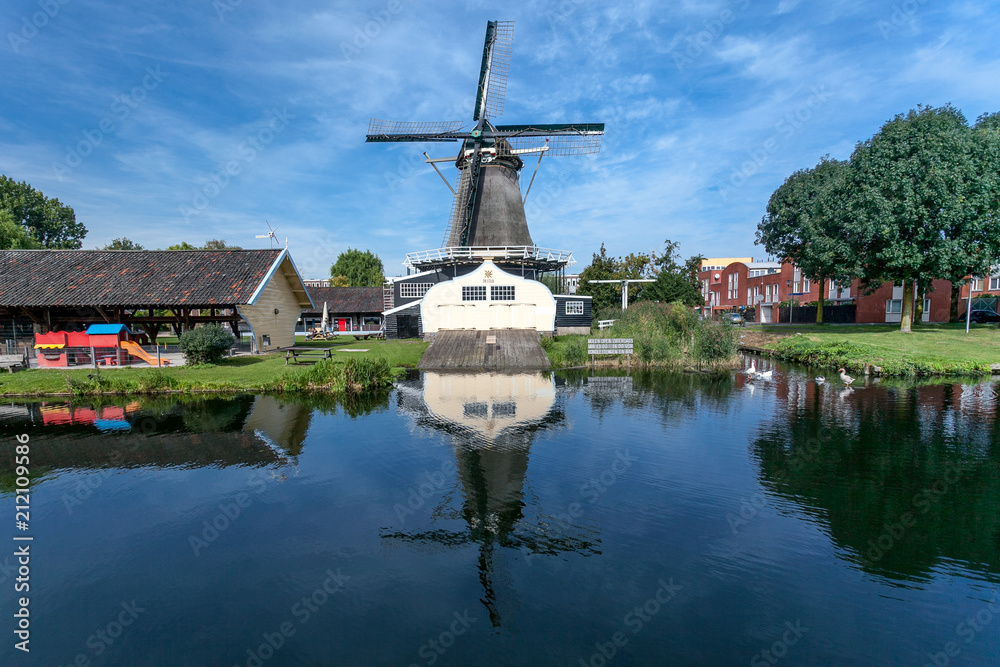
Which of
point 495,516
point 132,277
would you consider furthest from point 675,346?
point 132,277

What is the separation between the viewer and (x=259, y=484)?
9.27 m

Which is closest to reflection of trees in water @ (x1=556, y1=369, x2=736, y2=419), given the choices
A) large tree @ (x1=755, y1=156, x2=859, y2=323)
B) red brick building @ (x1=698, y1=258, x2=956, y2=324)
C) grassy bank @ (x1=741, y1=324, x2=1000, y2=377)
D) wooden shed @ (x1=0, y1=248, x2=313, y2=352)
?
grassy bank @ (x1=741, y1=324, x2=1000, y2=377)

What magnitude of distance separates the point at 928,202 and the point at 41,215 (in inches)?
3246

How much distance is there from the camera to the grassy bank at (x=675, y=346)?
23812 mm

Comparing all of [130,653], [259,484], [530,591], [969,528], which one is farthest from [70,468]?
A: [969,528]

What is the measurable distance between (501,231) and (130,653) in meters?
30.8

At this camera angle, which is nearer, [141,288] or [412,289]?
[141,288]

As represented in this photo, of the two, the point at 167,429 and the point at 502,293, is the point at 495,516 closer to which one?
the point at 167,429

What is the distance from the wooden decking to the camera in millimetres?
23688

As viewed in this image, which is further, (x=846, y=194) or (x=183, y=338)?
(x=846, y=194)

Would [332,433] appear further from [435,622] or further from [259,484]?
[435,622]

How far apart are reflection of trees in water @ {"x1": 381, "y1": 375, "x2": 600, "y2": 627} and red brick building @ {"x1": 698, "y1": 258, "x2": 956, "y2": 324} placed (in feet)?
102

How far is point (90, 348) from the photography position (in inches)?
855

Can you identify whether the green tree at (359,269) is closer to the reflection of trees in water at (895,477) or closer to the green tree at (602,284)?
the green tree at (602,284)
